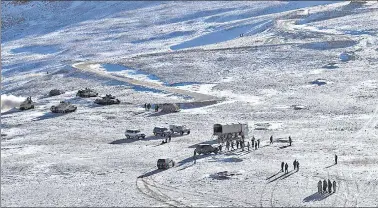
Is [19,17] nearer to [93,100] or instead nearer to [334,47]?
[334,47]

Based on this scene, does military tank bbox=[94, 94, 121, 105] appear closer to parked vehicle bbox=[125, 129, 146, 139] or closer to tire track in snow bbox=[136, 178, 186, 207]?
parked vehicle bbox=[125, 129, 146, 139]

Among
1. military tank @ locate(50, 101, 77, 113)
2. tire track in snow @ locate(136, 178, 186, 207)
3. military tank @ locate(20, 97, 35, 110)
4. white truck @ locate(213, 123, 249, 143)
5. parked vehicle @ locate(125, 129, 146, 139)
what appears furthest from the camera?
military tank @ locate(20, 97, 35, 110)

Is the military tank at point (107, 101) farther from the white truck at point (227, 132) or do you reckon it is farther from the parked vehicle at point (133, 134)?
the white truck at point (227, 132)

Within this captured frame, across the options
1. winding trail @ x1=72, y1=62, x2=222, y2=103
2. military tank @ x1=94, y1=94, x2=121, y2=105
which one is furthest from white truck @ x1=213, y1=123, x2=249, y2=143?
military tank @ x1=94, y1=94, x2=121, y2=105

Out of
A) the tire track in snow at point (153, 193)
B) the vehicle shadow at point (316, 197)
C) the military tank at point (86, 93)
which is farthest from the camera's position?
the military tank at point (86, 93)

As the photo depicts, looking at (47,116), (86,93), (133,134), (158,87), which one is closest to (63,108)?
(47,116)

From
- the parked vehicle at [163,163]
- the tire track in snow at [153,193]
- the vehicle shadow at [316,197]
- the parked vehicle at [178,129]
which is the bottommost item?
the parked vehicle at [178,129]

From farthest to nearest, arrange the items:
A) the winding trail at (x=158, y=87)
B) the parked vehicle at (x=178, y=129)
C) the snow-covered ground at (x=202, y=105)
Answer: the winding trail at (x=158, y=87) → the parked vehicle at (x=178, y=129) → the snow-covered ground at (x=202, y=105)

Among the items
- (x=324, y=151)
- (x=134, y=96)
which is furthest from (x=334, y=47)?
(x=324, y=151)

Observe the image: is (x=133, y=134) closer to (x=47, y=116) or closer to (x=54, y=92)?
(x=47, y=116)

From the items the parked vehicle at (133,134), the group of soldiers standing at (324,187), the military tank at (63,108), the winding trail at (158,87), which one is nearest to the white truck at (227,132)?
the parked vehicle at (133,134)
